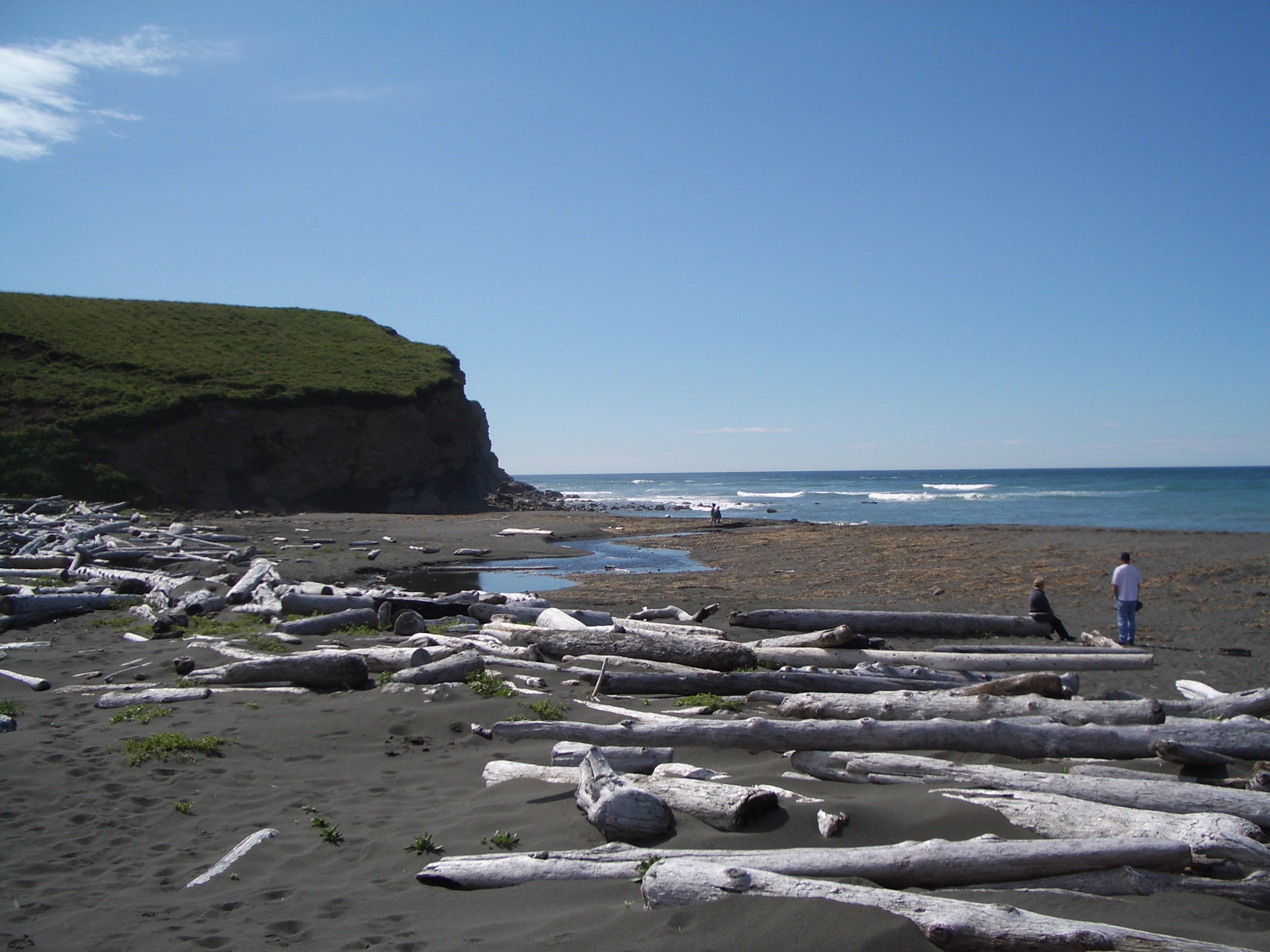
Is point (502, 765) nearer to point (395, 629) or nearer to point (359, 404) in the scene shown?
point (395, 629)

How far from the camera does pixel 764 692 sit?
7.88 m

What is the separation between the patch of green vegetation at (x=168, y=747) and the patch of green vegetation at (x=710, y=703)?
14.2ft

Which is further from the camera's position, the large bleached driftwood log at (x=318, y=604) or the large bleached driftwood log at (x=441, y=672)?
the large bleached driftwood log at (x=318, y=604)

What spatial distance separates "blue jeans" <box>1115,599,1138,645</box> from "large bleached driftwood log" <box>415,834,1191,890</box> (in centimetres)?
910

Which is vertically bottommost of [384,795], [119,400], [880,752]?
[384,795]

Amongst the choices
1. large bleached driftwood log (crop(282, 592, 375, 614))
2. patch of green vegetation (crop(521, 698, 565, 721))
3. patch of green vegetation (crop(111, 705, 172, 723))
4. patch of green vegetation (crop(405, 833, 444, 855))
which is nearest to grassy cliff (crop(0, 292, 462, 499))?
large bleached driftwood log (crop(282, 592, 375, 614))

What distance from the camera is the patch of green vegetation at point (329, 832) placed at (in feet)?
16.9

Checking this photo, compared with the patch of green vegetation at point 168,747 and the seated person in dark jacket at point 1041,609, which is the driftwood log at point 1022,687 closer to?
the seated person in dark jacket at point 1041,609

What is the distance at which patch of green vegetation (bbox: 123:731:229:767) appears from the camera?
6.61m

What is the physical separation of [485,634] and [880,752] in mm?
6578

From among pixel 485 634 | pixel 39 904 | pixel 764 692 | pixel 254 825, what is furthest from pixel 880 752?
pixel 485 634

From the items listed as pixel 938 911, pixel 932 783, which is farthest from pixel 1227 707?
pixel 938 911

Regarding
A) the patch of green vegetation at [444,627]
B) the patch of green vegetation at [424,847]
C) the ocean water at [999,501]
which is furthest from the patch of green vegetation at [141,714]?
the ocean water at [999,501]

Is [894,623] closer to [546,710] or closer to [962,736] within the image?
[962,736]
